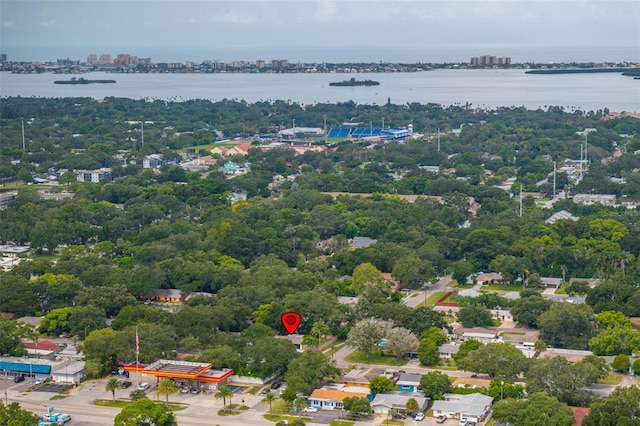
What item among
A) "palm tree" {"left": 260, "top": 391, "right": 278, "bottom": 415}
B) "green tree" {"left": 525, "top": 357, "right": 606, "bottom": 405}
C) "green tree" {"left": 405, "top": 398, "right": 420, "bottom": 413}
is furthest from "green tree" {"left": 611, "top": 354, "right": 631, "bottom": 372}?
"palm tree" {"left": 260, "top": 391, "right": 278, "bottom": 415}

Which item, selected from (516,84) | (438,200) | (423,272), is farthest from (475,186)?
(516,84)

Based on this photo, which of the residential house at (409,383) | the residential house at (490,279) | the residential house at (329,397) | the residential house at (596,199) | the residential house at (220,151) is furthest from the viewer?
the residential house at (220,151)

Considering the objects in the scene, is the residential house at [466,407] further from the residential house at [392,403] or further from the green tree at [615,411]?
the green tree at [615,411]

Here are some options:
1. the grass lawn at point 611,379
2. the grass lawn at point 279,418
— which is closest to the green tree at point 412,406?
the grass lawn at point 279,418

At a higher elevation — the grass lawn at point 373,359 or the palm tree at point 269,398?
the palm tree at point 269,398

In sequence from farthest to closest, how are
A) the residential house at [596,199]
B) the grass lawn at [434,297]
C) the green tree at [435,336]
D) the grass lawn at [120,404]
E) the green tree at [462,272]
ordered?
1. the residential house at [596,199]
2. the green tree at [462,272]
3. the grass lawn at [434,297]
4. the green tree at [435,336]
5. the grass lawn at [120,404]

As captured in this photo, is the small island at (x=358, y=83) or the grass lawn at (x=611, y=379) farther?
the small island at (x=358, y=83)

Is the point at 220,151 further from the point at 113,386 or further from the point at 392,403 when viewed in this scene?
the point at 392,403
